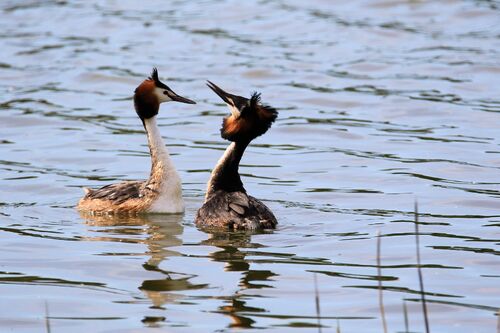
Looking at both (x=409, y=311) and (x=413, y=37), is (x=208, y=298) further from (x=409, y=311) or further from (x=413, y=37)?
(x=413, y=37)

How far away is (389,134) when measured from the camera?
49.1 ft

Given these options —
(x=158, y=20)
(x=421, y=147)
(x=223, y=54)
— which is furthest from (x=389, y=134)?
(x=158, y=20)

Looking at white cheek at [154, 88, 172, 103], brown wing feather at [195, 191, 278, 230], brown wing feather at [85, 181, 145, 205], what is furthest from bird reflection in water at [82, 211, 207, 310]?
white cheek at [154, 88, 172, 103]

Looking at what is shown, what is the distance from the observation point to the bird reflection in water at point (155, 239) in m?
8.60

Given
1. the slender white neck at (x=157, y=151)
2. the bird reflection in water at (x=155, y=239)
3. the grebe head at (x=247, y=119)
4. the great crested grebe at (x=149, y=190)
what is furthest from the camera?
the slender white neck at (x=157, y=151)

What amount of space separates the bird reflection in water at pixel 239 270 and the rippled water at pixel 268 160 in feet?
0.08

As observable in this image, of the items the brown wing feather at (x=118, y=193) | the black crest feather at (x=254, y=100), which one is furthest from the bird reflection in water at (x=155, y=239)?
the black crest feather at (x=254, y=100)

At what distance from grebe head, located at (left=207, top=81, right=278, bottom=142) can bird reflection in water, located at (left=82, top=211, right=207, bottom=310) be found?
101cm

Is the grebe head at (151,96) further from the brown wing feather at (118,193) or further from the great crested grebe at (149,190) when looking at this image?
the brown wing feather at (118,193)

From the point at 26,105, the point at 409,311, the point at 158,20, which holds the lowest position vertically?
the point at 409,311

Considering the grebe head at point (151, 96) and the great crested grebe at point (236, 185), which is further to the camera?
the grebe head at point (151, 96)

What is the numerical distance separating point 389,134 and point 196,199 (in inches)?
144

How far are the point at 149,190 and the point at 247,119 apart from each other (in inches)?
53.6

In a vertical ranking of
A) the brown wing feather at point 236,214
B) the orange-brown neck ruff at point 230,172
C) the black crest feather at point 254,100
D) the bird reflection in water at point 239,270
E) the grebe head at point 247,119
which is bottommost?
the bird reflection in water at point 239,270
